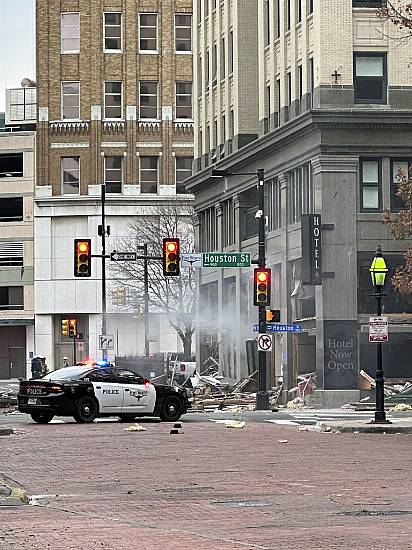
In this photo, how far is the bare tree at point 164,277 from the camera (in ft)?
254

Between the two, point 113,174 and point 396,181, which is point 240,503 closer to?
point 396,181

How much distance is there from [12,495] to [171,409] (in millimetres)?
19618

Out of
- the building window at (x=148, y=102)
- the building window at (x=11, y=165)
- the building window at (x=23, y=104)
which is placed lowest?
the building window at (x=11, y=165)

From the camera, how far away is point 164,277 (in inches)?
3039

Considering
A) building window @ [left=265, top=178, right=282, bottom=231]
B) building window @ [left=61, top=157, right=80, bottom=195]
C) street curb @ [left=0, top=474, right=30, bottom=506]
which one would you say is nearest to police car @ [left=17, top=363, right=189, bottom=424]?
street curb @ [left=0, top=474, right=30, bottom=506]

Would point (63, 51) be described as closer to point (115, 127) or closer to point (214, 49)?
point (115, 127)

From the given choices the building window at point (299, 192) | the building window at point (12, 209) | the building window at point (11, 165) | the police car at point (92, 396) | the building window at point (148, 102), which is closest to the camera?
the police car at point (92, 396)

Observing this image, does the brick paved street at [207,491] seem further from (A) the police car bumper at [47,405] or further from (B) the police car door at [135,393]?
(B) the police car door at [135,393]

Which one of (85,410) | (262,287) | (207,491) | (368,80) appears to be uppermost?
(368,80)

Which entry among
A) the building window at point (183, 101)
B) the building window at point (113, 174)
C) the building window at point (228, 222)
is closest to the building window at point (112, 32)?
the building window at point (183, 101)

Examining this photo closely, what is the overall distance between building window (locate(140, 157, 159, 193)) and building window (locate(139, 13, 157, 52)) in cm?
728

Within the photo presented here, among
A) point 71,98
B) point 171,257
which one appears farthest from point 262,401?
point 71,98

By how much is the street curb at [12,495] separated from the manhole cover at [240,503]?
2282 millimetres

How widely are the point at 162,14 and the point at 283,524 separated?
7793cm
